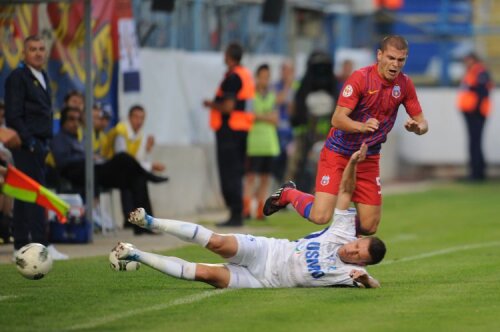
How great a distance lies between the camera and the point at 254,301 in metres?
10.1

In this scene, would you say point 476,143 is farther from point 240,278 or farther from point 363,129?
point 240,278

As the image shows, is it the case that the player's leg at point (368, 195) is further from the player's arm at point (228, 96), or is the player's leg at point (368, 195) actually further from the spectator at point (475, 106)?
the spectator at point (475, 106)

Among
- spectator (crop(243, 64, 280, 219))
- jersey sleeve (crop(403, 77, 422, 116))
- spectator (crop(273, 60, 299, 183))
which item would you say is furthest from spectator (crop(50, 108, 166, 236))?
spectator (crop(273, 60, 299, 183))

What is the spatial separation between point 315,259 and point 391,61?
218 centimetres

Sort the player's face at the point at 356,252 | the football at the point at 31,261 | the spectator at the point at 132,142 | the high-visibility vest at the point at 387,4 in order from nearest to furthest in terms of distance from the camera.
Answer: the player's face at the point at 356,252 → the football at the point at 31,261 → the spectator at the point at 132,142 → the high-visibility vest at the point at 387,4

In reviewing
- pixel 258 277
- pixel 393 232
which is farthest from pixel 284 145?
pixel 258 277

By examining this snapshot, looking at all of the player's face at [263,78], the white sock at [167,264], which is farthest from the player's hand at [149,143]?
the white sock at [167,264]

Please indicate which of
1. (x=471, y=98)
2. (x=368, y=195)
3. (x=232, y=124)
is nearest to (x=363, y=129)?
(x=368, y=195)

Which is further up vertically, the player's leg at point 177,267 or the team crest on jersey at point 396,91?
the team crest on jersey at point 396,91

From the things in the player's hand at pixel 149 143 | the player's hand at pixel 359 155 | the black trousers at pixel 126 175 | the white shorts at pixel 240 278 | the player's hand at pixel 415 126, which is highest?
the player's hand at pixel 415 126

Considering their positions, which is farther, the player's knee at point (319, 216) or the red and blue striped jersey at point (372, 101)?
the player's knee at point (319, 216)

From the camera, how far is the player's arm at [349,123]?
11375mm

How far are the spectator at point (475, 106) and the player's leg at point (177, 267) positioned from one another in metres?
18.7

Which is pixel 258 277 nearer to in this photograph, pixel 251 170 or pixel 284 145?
pixel 251 170
